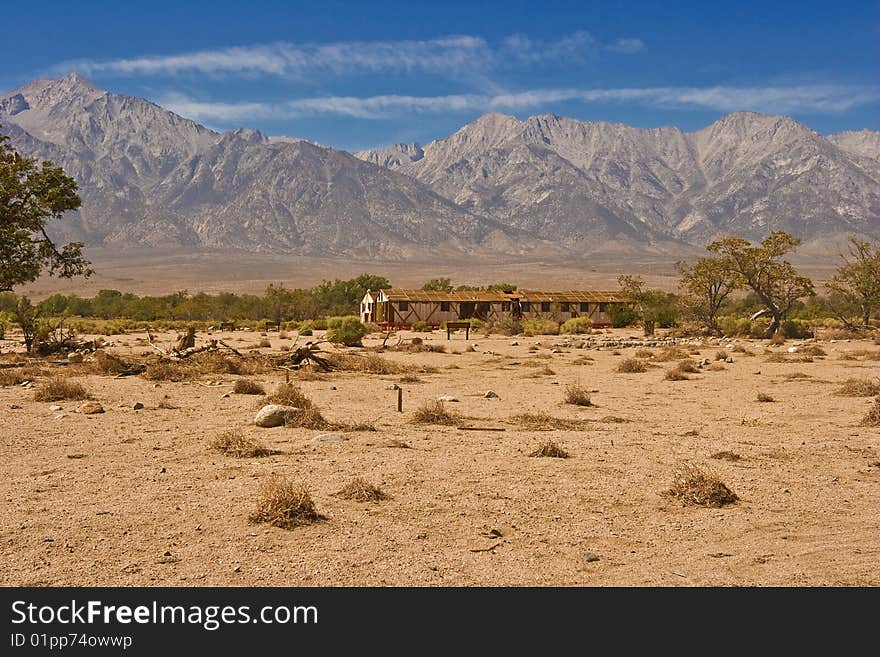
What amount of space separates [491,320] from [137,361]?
44.2 m

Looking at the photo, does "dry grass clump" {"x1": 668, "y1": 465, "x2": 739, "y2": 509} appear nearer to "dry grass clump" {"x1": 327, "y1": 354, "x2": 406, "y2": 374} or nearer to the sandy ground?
the sandy ground

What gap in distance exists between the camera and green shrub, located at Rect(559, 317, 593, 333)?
59500mm

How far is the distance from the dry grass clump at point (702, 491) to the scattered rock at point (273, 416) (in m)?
7.15

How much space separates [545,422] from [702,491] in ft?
18.7

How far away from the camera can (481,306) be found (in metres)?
69.3

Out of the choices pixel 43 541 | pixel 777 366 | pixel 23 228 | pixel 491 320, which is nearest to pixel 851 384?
pixel 777 366

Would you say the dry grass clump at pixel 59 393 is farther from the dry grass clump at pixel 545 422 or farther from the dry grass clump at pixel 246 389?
the dry grass clump at pixel 545 422

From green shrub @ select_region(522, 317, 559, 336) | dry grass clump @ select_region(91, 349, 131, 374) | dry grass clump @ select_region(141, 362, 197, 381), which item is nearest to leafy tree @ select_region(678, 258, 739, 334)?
green shrub @ select_region(522, 317, 559, 336)

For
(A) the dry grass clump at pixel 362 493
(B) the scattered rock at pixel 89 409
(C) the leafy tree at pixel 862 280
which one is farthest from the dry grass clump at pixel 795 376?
(C) the leafy tree at pixel 862 280

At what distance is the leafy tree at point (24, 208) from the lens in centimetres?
2656

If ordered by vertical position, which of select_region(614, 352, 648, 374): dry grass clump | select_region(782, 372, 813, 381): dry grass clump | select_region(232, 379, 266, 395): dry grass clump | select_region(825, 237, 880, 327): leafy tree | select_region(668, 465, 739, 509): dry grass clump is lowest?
select_region(614, 352, 648, 374): dry grass clump

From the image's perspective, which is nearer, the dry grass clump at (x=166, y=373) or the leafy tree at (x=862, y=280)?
the dry grass clump at (x=166, y=373)

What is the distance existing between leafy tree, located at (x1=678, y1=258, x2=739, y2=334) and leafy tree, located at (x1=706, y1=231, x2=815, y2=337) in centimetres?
77

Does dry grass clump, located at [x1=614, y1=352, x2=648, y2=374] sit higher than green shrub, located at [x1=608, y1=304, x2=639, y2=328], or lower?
higher
